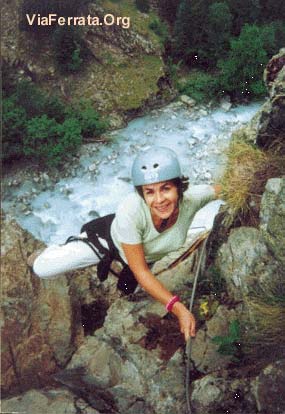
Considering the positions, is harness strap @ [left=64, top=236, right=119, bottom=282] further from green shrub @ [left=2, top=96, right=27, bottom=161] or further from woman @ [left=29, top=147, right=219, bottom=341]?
green shrub @ [left=2, top=96, right=27, bottom=161]

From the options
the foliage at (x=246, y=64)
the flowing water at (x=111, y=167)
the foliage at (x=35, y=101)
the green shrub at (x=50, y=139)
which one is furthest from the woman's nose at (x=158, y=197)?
the foliage at (x=35, y=101)

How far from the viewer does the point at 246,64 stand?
3.38 meters

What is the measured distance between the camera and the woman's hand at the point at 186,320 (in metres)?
2.20

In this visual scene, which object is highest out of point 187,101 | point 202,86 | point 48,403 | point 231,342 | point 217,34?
point 217,34

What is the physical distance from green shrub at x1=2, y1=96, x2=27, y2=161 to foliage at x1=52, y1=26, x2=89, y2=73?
61cm

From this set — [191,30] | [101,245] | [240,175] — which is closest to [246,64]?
[191,30]

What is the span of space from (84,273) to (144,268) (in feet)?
3.30

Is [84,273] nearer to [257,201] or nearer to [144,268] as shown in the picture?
[144,268]

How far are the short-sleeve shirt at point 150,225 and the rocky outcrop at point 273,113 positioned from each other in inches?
15.1

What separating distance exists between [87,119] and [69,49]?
0.68 meters

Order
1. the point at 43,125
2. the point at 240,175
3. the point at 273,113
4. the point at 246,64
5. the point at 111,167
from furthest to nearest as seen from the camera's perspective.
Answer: the point at 43,125, the point at 111,167, the point at 246,64, the point at 240,175, the point at 273,113

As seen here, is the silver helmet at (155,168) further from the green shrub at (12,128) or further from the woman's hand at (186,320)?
A: the green shrub at (12,128)

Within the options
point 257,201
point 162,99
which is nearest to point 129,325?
point 257,201

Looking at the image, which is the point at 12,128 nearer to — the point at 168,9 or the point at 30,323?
the point at 168,9
